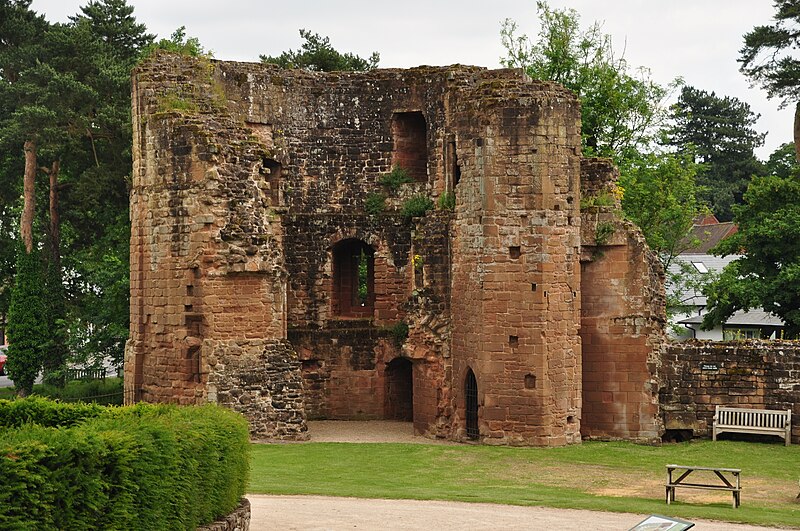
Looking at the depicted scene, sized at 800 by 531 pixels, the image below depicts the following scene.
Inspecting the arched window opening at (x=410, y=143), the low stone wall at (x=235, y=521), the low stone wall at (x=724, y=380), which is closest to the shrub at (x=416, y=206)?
the arched window opening at (x=410, y=143)

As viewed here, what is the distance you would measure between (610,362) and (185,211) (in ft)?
33.0

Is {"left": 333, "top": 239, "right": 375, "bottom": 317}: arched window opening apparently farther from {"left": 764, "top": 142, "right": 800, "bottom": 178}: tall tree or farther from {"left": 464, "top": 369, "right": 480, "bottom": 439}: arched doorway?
{"left": 764, "top": 142, "right": 800, "bottom": 178}: tall tree

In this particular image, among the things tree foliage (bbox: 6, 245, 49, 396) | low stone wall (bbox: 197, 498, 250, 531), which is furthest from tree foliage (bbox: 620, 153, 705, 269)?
low stone wall (bbox: 197, 498, 250, 531)

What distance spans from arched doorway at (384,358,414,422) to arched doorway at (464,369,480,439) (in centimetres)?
431

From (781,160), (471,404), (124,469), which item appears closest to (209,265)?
(471,404)

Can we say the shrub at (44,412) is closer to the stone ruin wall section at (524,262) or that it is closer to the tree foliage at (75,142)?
the stone ruin wall section at (524,262)

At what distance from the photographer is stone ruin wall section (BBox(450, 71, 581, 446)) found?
91.7 ft

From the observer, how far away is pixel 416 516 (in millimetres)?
19609

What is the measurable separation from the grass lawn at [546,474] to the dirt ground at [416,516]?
58cm

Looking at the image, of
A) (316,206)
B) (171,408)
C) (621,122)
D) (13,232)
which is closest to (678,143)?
(621,122)

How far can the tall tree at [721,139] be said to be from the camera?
3056 inches

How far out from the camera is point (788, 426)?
28688 millimetres

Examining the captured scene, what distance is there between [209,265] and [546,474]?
8829 millimetres

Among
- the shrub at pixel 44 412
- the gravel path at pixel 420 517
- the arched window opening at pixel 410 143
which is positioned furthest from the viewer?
the arched window opening at pixel 410 143
